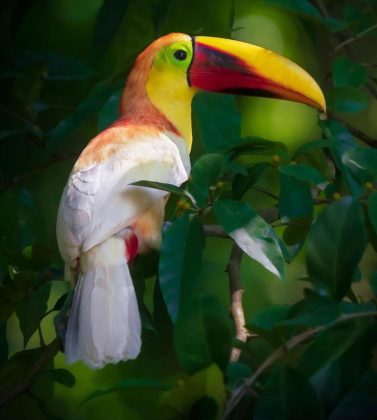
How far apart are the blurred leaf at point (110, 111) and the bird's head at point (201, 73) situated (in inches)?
2.1

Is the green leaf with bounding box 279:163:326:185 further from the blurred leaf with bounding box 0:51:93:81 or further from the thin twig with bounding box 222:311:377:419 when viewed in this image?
the blurred leaf with bounding box 0:51:93:81

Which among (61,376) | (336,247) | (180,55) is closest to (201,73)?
(180,55)

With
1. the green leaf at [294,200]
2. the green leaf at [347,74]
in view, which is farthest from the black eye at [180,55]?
the green leaf at [294,200]

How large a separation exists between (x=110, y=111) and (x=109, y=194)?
0.53 metres

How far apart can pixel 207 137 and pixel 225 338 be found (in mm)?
784

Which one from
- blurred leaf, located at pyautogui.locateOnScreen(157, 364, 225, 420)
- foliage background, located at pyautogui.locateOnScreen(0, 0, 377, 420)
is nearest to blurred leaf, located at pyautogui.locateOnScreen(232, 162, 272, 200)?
foliage background, located at pyautogui.locateOnScreen(0, 0, 377, 420)

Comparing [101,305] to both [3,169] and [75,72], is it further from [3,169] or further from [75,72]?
[3,169]

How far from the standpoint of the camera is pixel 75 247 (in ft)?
7.13

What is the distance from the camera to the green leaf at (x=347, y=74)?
2.40m

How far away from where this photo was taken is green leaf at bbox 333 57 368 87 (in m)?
2.40

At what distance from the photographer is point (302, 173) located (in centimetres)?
201

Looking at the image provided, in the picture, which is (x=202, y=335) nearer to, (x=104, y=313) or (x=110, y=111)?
(x=104, y=313)

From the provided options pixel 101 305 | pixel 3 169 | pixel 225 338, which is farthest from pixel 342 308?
pixel 3 169

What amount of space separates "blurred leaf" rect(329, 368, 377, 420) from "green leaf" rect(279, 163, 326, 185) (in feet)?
1.57
